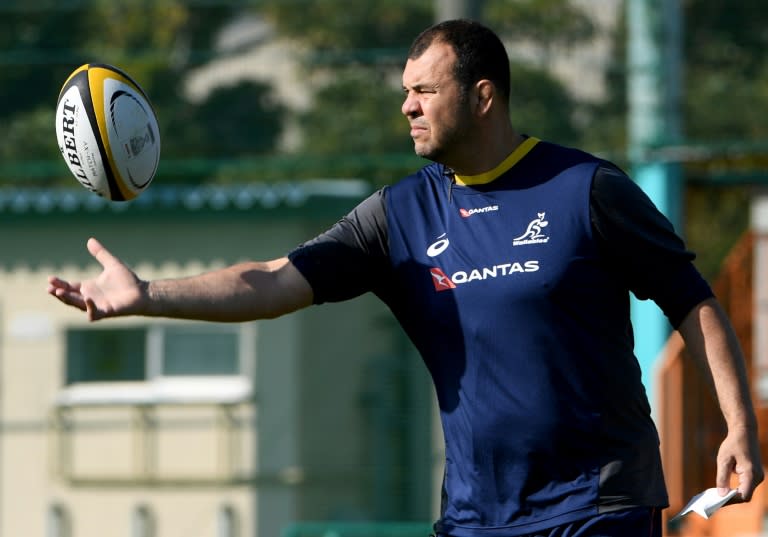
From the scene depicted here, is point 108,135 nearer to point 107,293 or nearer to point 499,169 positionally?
point 107,293

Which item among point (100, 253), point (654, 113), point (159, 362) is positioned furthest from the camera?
point (159, 362)

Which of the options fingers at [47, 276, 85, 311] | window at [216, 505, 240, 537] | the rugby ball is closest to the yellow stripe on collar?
fingers at [47, 276, 85, 311]

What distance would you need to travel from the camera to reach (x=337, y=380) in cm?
1530

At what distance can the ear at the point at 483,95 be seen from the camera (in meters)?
4.28

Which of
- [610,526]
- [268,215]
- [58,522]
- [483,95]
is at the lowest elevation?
[58,522]

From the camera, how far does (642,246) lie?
4082mm

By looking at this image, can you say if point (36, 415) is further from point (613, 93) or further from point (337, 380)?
point (613, 93)

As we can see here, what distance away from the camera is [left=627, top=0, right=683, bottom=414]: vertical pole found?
1105 cm

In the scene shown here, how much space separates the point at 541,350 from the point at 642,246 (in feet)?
1.16

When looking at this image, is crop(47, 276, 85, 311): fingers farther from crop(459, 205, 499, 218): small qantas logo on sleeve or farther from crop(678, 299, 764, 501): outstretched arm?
crop(678, 299, 764, 501): outstretched arm

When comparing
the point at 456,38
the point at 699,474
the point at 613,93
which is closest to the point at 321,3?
the point at 613,93

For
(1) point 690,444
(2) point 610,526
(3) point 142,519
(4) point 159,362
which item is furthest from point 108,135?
(4) point 159,362

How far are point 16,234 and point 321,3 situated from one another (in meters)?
3.84

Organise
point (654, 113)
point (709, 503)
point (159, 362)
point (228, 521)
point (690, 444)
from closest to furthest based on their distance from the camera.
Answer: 1. point (709, 503)
2. point (690, 444)
3. point (654, 113)
4. point (228, 521)
5. point (159, 362)
